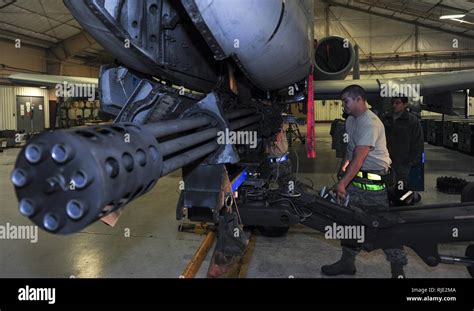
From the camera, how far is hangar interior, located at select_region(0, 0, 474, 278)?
3646 mm

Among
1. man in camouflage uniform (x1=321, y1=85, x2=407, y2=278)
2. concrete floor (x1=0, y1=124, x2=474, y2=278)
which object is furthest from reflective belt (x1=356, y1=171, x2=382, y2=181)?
concrete floor (x1=0, y1=124, x2=474, y2=278)

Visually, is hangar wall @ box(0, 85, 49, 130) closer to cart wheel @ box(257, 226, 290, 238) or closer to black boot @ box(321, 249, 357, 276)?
cart wheel @ box(257, 226, 290, 238)

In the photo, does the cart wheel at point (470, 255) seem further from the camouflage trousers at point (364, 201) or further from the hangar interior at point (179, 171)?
the camouflage trousers at point (364, 201)

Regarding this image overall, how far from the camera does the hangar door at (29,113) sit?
738 inches

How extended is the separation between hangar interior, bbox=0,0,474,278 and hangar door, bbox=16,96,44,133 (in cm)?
5

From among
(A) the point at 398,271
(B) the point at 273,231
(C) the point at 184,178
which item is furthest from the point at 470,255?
(C) the point at 184,178

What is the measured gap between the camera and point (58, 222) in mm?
1151

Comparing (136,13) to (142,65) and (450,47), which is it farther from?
(450,47)

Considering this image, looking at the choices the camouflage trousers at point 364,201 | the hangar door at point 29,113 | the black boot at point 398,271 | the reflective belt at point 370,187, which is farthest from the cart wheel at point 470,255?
the hangar door at point 29,113

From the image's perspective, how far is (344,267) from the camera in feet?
11.2

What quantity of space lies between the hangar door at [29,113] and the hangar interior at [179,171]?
5cm

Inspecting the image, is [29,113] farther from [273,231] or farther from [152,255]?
[273,231]
